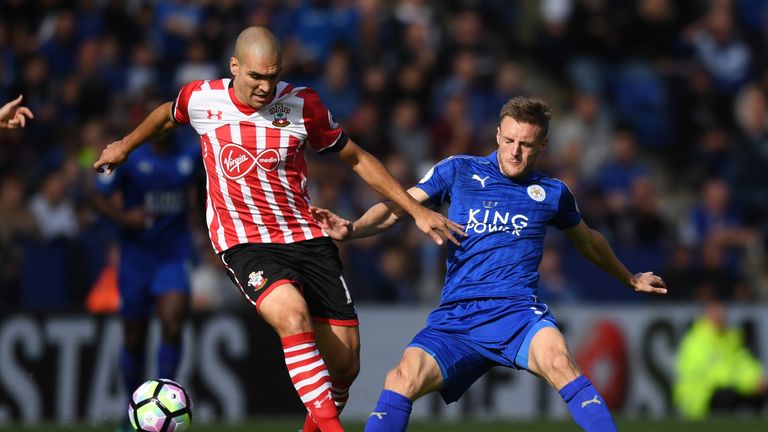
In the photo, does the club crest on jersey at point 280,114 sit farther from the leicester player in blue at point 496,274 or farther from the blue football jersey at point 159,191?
the blue football jersey at point 159,191

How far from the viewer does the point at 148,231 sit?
1059 cm

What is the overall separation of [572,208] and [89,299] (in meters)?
6.91

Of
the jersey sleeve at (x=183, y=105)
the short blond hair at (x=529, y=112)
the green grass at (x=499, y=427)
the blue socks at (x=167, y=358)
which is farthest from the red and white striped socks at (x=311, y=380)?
the green grass at (x=499, y=427)

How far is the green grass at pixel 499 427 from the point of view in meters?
11.2

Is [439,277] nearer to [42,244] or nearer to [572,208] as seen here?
[42,244]

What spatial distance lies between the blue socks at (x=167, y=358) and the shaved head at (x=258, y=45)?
11.9 feet

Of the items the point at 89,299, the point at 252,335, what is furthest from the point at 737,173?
the point at 89,299

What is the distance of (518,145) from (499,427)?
5041 millimetres

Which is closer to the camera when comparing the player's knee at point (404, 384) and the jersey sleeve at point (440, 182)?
the player's knee at point (404, 384)

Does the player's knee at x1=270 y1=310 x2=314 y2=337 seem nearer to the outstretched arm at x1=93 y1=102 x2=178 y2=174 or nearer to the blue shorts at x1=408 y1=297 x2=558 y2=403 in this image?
the blue shorts at x1=408 y1=297 x2=558 y2=403

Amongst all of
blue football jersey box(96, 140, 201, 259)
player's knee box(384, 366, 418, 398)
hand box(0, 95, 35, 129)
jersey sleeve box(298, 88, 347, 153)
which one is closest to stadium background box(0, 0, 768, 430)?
blue football jersey box(96, 140, 201, 259)

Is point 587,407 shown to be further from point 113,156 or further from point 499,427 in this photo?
point 499,427

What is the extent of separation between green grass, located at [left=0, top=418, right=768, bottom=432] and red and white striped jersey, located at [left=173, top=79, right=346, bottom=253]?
3.72 m

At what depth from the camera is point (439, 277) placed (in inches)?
540
